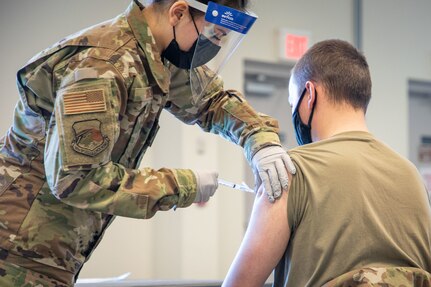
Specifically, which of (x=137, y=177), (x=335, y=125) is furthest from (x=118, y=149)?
(x=335, y=125)

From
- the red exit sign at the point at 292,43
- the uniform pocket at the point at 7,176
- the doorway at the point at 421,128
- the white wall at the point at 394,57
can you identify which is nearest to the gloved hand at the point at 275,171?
the uniform pocket at the point at 7,176

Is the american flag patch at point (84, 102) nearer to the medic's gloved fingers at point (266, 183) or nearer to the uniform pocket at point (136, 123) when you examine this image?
the uniform pocket at point (136, 123)

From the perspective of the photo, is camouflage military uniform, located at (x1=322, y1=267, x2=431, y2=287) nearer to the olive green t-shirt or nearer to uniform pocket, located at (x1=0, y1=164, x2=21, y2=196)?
the olive green t-shirt

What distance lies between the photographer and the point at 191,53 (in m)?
1.38

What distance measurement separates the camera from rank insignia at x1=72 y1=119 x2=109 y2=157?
1109mm

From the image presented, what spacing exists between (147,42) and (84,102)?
271 mm

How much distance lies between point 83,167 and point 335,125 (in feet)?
2.14

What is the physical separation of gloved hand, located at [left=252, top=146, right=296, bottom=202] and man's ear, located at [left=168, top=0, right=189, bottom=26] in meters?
0.39

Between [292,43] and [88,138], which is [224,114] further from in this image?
[292,43]

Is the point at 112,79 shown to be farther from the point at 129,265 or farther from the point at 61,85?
the point at 129,265

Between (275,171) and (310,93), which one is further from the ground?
(310,93)

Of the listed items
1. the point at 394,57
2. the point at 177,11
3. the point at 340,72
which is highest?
the point at 394,57

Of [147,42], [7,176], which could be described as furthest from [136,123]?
[7,176]

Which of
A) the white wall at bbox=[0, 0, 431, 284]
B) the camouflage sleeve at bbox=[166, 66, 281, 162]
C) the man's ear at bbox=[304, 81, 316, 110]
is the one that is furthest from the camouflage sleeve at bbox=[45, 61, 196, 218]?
the white wall at bbox=[0, 0, 431, 284]
